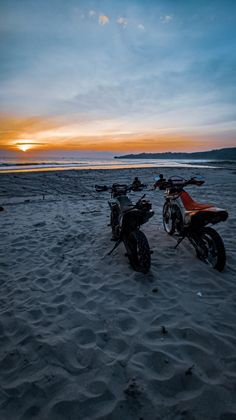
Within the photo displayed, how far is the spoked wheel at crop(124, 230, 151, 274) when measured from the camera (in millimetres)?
4148

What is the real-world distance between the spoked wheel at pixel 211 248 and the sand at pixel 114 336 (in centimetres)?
18

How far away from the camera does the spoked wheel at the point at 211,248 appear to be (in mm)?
4137

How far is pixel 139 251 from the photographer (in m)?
4.18

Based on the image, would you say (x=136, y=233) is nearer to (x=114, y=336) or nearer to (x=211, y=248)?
(x=211, y=248)

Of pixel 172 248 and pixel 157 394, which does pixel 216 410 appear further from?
pixel 172 248

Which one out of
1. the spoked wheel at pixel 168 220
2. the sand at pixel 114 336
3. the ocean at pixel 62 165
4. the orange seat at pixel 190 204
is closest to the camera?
the sand at pixel 114 336

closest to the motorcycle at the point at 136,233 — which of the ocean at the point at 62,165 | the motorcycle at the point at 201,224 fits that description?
the motorcycle at the point at 201,224

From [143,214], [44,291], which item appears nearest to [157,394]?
[44,291]

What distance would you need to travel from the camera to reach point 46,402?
211cm

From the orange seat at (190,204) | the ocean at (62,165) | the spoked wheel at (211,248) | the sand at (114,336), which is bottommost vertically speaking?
the sand at (114,336)

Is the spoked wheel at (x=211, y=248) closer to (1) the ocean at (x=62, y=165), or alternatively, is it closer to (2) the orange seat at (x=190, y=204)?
(2) the orange seat at (x=190, y=204)

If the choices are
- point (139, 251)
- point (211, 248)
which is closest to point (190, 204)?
point (211, 248)

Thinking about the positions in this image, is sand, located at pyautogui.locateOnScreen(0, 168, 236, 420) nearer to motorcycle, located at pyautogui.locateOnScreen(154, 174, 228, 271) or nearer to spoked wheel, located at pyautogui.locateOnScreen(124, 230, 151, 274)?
spoked wheel, located at pyautogui.locateOnScreen(124, 230, 151, 274)

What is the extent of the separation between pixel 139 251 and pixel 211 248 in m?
1.43
